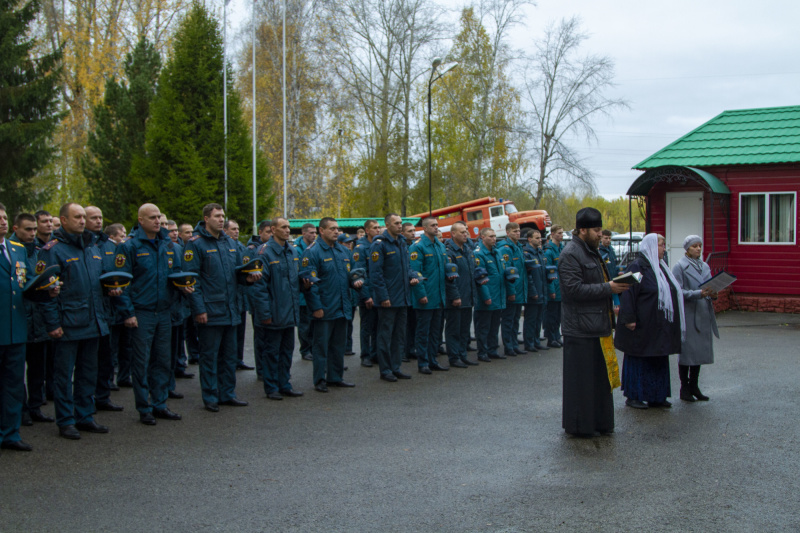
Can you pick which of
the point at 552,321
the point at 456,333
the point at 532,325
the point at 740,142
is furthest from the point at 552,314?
the point at 740,142

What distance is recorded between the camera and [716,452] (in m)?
6.14

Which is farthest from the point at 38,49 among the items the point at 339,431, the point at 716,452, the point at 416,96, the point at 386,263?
the point at 716,452

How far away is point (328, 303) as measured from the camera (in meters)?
8.99

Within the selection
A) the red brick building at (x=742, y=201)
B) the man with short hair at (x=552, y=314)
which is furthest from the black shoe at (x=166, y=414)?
the red brick building at (x=742, y=201)

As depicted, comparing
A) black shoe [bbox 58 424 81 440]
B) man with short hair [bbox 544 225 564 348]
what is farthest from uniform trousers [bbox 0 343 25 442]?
man with short hair [bbox 544 225 564 348]

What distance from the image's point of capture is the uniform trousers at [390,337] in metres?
9.70

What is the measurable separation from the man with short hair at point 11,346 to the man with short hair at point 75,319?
0.25m

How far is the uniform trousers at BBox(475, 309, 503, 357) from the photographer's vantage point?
37.3 feet

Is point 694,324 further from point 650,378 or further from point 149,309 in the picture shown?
point 149,309

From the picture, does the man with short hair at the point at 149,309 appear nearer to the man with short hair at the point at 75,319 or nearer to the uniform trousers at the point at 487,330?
the man with short hair at the point at 75,319

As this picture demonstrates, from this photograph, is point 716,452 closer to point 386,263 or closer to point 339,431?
point 339,431

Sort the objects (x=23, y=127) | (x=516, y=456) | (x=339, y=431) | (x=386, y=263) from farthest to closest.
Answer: (x=23, y=127) < (x=386, y=263) < (x=339, y=431) < (x=516, y=456)

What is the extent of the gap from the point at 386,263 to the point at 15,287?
Answer: 4.95 metres

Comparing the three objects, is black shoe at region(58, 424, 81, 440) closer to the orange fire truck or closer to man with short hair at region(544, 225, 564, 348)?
man with short hair at region(544, 225, 564, 348)
